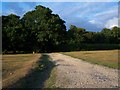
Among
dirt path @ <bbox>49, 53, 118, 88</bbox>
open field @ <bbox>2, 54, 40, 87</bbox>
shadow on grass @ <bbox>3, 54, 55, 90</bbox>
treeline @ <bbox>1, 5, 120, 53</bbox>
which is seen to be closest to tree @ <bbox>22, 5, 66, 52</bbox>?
treeline @ <bbox>1, 5, 120, 53</bbox>

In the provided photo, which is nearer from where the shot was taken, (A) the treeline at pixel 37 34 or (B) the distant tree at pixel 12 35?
(B) the distant tree at pixel 12 35

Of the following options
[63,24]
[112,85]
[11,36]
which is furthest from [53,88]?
[63,24]

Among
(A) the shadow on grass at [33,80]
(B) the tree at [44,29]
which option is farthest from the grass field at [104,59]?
(B) the tree at [44,29]

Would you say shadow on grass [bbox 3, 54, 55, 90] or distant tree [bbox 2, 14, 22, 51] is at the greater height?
distant tree [bbox 2, 14, 22, 51]

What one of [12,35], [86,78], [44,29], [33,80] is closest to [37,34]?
[44,29]

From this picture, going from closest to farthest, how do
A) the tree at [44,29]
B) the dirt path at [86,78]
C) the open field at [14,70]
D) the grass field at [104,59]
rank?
the dirt path at [86,78] → the open field at [14,70] → the grass field at [104,59] → the tree at [44,29]

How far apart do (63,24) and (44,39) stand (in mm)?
13749

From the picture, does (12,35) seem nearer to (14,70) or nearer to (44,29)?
(44,29)

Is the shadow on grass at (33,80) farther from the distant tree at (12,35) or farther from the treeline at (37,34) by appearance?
the treeline at (37,34)

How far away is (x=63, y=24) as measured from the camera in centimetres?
11106

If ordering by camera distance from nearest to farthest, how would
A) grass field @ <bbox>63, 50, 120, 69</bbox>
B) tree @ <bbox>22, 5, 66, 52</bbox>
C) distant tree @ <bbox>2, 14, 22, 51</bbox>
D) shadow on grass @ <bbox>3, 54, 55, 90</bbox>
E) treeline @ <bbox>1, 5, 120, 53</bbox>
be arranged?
1. shadow on grass @ <bbox>3, 54, 55, 90</bbox>
2. grass field @ <bbox>63, 50, 120, 69</bbox>
3. distant tree @ <bbox>2, 14, 22, 51</bbox>
4. treeline @ <bbox>1, 5, 120, 53</bbox>
5. tree @ <bbox>22, 5, 66, 52</bbox>

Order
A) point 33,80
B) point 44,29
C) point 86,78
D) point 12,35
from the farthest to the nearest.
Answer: point 44,29
point 12,35
point 86,78
point 33,80

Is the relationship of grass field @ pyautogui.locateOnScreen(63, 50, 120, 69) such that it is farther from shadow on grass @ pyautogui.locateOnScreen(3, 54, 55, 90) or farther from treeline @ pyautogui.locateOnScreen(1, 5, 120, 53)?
treeline @ pyautogui.locateOnScreen(1, 5, 120, 53)

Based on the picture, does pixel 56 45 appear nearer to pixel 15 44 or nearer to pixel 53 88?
pixel 15 44
